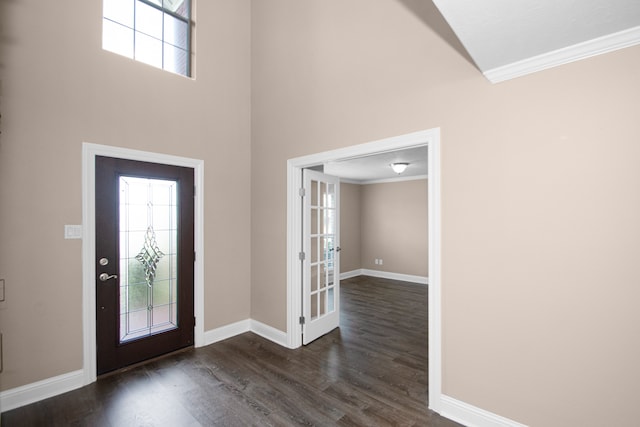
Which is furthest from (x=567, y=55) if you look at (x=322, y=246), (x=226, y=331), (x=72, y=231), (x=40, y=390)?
(x=40, y=390)

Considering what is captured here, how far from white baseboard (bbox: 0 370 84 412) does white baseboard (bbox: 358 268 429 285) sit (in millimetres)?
6087

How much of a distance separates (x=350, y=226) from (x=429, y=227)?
5256 millimetres

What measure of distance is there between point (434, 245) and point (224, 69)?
327cm

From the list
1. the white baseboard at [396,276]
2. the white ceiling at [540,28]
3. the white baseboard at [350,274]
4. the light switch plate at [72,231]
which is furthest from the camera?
the white baseboard at [350,274]

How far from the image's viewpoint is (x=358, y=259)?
772 cm

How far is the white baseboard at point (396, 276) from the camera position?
667 centimetres

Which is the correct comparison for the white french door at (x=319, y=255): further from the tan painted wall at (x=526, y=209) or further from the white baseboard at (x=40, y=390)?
the white baseboard at (x=40, y=390)

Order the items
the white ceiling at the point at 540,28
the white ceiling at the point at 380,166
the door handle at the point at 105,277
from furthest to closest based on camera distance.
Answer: the white ceiling at the point at 380,166 < the door handle at the point at 105,277 < the white ceiling at the point at 540,28

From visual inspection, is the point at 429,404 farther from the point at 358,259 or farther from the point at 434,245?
the point at 358,259

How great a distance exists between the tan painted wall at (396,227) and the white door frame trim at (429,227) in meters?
4.26

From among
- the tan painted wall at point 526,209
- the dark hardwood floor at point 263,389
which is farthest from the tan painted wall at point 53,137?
the tan painted wall at point 526,209

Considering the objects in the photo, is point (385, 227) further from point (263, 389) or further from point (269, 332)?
point (263, 389)

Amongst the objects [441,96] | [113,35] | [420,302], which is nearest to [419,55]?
[441,96]

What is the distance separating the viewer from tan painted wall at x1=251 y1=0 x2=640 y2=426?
1.57 metres
